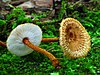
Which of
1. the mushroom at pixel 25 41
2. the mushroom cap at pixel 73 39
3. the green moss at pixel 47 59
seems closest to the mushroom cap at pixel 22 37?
the mushroom at pixel 25 41

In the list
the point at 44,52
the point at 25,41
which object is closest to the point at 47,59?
the point at 44,52

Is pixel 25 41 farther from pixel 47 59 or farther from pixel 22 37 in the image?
pixel 47 59

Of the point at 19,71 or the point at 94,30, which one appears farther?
the point at 94,30

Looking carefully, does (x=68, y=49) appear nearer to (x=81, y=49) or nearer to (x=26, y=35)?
(x=81, y=49)

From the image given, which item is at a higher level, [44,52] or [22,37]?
[22,37]

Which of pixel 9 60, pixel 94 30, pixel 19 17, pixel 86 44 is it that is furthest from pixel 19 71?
pixel 94 30

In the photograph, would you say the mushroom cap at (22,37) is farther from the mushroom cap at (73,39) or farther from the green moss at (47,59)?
the mushroom cap at (73,39)
